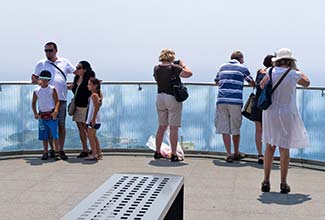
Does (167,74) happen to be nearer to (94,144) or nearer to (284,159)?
(94,144)

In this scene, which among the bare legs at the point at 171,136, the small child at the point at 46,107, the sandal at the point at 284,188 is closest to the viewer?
the sandal at the point at 284,188

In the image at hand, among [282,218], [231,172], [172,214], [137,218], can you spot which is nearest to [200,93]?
[231,172]

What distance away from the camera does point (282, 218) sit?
6.16 m

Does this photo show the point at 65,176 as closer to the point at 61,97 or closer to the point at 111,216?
the point at 61,97

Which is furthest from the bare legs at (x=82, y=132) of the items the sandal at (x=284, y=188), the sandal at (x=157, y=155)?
the sandal at (x=284, y=188)

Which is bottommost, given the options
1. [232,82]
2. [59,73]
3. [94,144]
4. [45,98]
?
[94,144]

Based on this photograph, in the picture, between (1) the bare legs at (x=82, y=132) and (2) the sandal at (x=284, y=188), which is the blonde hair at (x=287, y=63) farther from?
(1) the bare legs at (x=82, y=132)

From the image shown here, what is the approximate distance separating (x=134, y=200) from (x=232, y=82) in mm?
5734

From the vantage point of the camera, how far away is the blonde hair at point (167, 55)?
9219mm

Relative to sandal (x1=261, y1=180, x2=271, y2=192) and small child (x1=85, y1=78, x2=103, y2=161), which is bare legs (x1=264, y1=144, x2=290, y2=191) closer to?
sandal (x1=261, y1=180, x2=271, y2=192)

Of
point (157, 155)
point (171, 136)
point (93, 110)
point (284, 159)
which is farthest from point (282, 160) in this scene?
point (93, 110)

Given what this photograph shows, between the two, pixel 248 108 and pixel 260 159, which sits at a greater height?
pixel 248 108

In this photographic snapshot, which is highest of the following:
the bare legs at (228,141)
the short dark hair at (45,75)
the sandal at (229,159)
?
the short dark hair at (45,75)

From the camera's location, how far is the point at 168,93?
924cm
